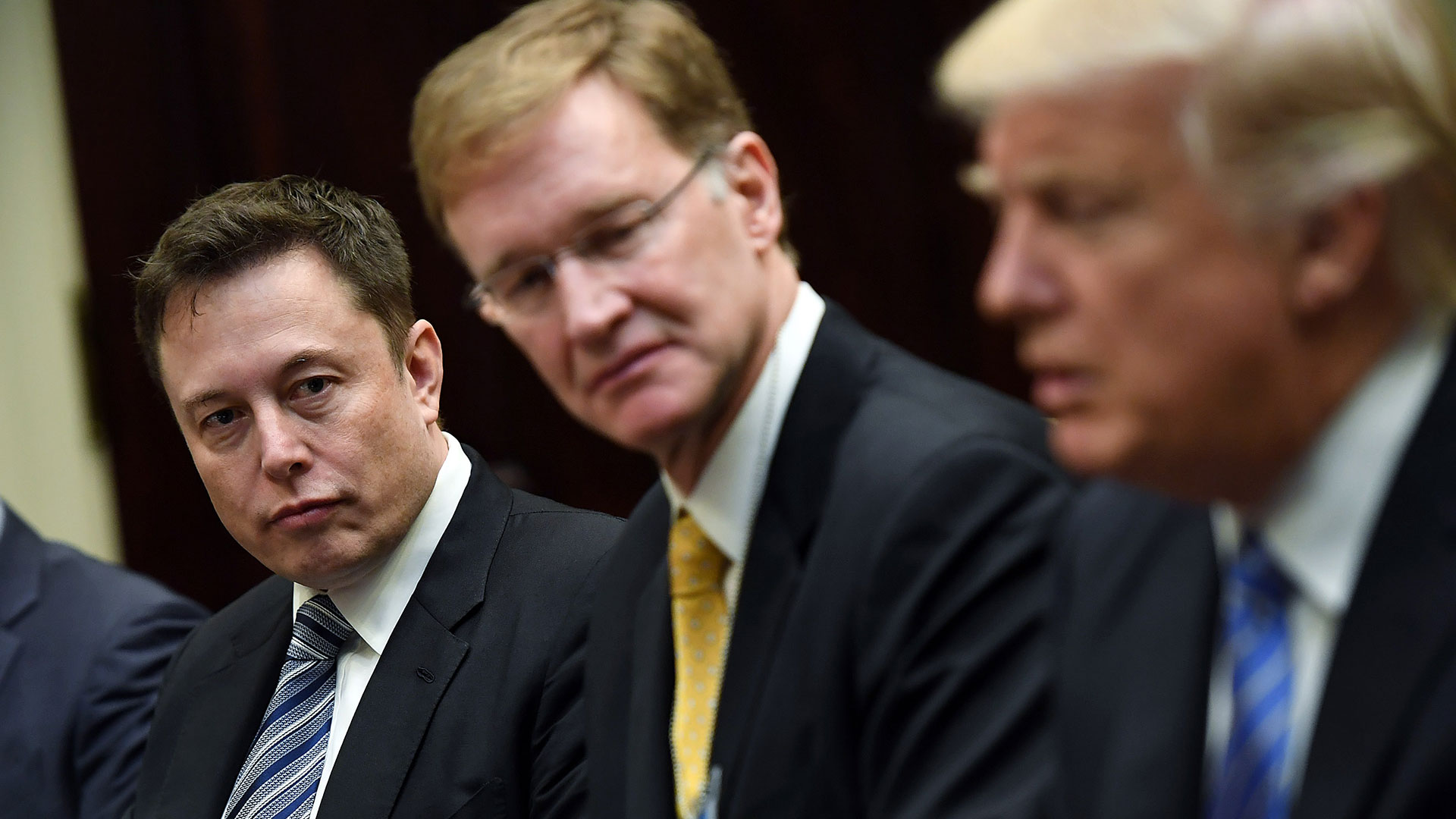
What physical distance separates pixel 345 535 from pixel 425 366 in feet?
1.05

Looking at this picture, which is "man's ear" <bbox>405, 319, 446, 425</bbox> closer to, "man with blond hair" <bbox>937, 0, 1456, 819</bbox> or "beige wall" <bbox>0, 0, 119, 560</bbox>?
"man with blond hair" <bbox>937, 0, 1456, 819</bbox>

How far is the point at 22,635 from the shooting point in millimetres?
2648

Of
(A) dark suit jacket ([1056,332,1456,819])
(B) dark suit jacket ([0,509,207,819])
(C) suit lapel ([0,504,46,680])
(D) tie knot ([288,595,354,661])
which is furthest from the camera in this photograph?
(C) suit lapel ([0,504,46,680])

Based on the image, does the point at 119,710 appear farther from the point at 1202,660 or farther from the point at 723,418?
the point at 1202,660

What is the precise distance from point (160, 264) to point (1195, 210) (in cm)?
A: 172

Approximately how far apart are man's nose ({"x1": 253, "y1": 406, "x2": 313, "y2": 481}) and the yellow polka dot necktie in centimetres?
76

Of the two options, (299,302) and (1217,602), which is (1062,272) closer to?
(1217,602)

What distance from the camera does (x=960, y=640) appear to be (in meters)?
1.40

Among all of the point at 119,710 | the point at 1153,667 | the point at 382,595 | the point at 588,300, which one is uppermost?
the point at 588,300

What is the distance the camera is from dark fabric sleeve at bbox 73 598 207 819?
8.35ft

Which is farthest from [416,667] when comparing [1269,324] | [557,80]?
[1269,324]

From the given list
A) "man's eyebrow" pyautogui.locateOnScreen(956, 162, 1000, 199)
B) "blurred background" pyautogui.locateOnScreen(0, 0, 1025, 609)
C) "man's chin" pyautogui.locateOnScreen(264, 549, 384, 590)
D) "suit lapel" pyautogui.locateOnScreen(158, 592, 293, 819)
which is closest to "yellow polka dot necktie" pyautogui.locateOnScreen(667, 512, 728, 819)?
"man's eyebrow" pyautogui.locateOnScreen(956, 162, 1000, 199)

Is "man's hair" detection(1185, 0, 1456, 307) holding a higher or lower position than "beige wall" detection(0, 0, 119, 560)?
higher

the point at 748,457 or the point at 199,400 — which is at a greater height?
the point at 748,457
